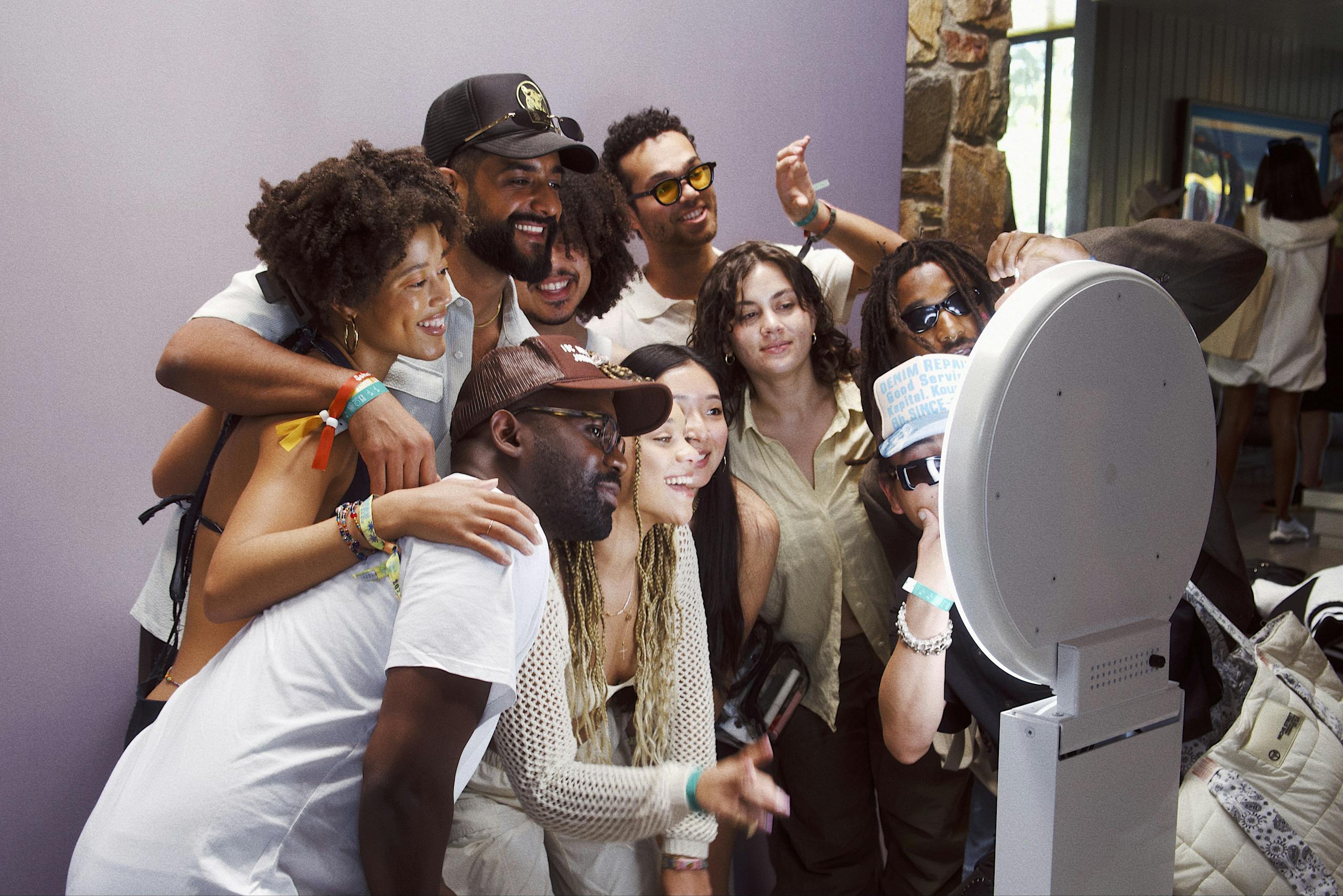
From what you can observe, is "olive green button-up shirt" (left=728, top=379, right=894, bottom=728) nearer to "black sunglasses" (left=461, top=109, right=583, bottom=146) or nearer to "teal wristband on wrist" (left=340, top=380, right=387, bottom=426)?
"black sunglasses" (left=461, top=109, right=583, bottom=146)

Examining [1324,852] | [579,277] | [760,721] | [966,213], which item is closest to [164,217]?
[579,277]

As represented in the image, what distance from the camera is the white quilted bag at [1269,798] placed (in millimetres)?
2072

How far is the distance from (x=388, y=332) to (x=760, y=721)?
4.07 ft

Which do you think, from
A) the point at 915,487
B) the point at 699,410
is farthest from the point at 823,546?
the point at 699,410

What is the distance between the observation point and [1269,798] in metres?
2.16

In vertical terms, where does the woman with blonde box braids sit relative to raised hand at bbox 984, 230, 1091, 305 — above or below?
below

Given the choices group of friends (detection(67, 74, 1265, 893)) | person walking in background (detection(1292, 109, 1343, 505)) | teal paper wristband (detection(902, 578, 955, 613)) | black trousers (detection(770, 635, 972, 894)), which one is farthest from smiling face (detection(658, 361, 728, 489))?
person walking in background (detection(1292, 109, 1343, 505))

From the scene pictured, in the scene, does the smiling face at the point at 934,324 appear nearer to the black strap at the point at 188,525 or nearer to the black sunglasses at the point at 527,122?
the black sunglasses at the point at 527,122

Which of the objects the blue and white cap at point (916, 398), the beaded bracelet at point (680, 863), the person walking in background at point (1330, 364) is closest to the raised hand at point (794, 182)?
the blue and white cap at point (916, 398)

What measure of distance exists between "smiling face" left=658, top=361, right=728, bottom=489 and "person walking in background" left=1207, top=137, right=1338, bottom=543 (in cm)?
180

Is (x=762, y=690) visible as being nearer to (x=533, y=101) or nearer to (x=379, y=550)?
(x=379, y=550)

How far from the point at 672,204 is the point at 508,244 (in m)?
0.48

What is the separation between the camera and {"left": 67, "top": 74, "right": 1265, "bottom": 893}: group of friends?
1.49 meters

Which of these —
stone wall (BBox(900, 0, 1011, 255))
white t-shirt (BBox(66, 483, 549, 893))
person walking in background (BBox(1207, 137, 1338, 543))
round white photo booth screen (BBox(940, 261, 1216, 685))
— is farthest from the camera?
person walking in background (BBox(1207, 137, 1338, 543))
